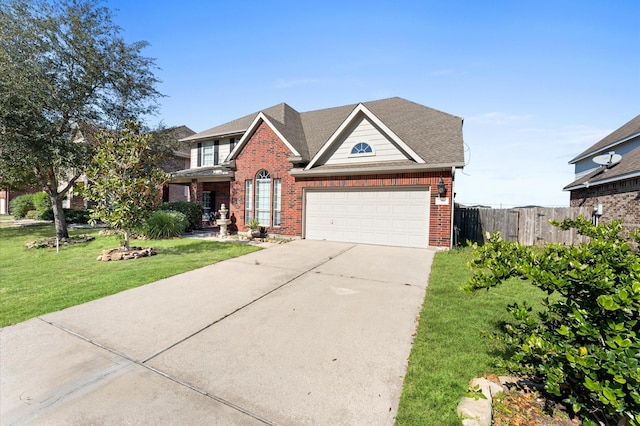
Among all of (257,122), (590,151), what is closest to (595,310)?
(257,122)

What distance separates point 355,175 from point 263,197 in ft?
16.4

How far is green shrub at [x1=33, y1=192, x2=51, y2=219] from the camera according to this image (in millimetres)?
23308

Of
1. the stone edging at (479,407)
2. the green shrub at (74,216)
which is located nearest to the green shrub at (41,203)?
the green shrub at (74,216)

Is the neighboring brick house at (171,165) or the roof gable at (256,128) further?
the neighboring brick house at (171,165)

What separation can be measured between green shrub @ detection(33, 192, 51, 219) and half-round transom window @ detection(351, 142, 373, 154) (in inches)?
1025

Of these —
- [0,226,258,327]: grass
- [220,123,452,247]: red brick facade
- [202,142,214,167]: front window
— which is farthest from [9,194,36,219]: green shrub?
[220,123,452,247]: red brick facade

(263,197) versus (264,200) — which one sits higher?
(263,197)

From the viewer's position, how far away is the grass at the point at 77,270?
534cm

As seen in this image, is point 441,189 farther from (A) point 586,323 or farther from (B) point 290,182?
(A) point 586,323

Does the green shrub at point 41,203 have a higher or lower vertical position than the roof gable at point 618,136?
lower

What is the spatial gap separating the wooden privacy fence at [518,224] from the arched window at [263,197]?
868 centimetres

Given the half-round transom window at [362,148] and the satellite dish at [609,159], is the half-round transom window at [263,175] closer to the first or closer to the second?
the half-round transom window at [362,148]

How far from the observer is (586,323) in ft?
6.98

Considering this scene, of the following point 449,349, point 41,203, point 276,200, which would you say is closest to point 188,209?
point 276,200
